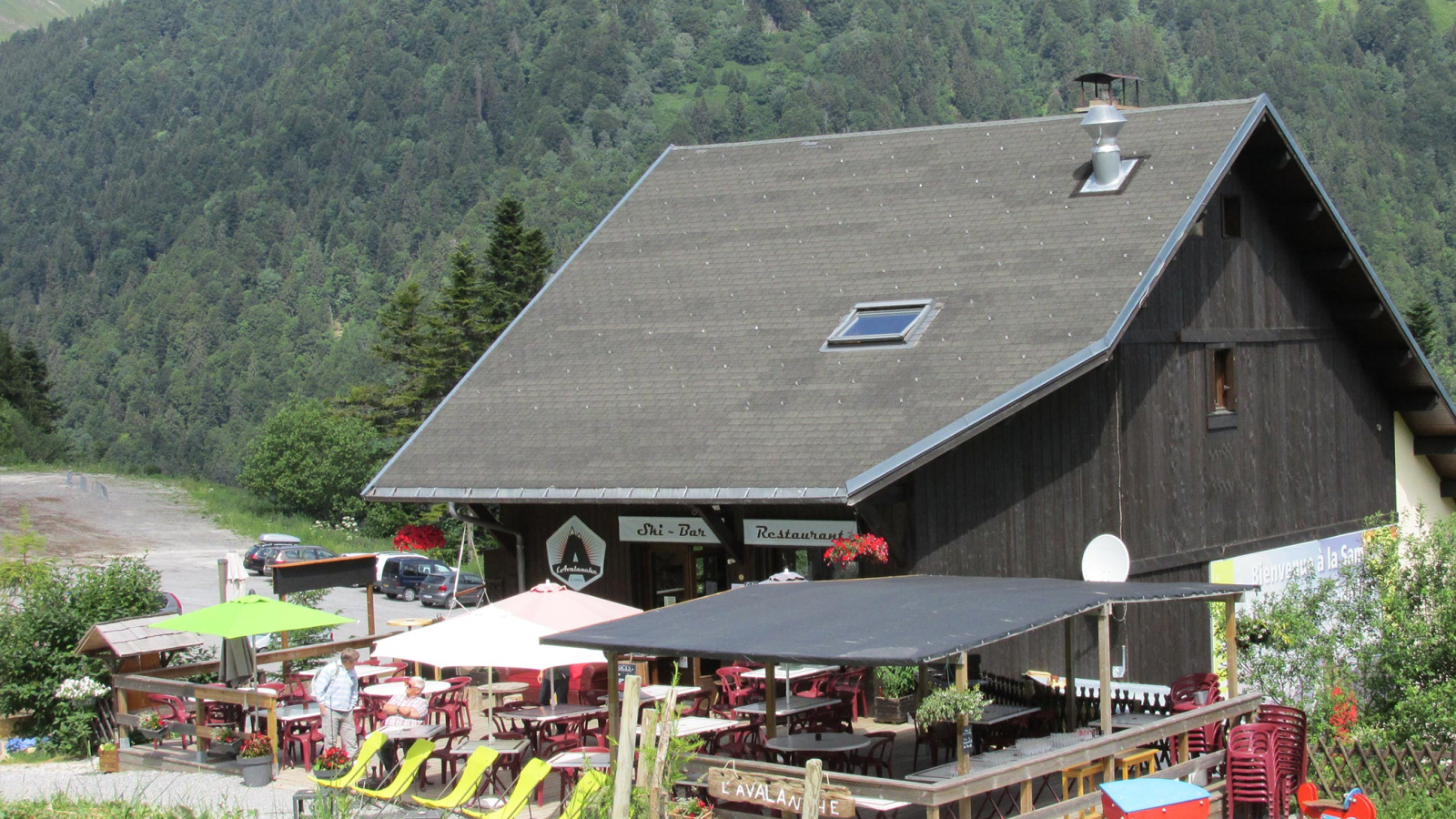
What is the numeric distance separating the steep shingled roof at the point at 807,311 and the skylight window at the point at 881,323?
7.4 inches

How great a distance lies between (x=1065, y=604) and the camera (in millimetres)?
13156

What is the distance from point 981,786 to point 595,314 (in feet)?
37.1

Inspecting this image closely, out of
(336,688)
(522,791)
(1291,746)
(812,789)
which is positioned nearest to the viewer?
(812,789)

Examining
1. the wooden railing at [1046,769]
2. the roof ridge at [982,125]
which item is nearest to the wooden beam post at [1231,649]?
the wooden railing at [1046,769]

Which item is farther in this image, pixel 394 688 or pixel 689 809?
pixel 394 688

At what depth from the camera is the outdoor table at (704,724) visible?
1459 cm

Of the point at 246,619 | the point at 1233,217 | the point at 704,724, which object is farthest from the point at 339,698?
the point at 1233,217

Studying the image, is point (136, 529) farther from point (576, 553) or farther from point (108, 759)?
point (108, 759)

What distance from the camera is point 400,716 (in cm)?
1573

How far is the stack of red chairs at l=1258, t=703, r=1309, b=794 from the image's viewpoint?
14008 millimetres

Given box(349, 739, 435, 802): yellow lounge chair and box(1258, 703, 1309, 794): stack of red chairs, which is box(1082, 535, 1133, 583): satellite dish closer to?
box(1258, 703, 1309, 794): stack of red chairs

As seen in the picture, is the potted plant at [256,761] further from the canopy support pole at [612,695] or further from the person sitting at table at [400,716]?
the canopy support pole at [612,695]

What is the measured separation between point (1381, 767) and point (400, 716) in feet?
29.3

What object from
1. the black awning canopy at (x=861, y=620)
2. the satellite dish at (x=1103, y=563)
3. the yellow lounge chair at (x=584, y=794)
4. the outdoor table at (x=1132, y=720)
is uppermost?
the satellite dish at (x=1103, y=563)
